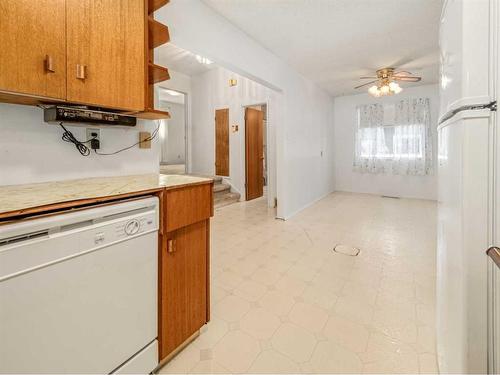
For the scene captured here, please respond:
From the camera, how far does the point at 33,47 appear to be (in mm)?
1028

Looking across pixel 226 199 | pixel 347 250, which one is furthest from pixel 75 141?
pixel 226 199

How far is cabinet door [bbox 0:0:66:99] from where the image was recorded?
0.96 meters

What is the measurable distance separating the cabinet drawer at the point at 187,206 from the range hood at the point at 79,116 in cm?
63

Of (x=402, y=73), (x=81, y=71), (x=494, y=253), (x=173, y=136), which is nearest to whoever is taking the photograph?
(x=494, y=253)

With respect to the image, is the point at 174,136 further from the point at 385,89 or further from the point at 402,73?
the point at 402,73

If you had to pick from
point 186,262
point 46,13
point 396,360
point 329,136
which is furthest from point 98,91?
point 329,136

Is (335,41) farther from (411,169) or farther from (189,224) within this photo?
(411,169)

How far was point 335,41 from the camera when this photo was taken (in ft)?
10.6

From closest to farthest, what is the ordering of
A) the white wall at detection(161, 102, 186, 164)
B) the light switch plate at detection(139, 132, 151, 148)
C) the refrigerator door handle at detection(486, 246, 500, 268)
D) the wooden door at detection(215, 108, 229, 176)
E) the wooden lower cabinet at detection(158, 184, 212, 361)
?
the refrigerator door handle at detection(486, 246, 500, 268)
the wooden lower cabinet at detection(158, 184, 212, 361)
the light switch plate at detection(139, 132, 151, 148)
the wooden door at detection(215, 108, 229, 176)
the white wall at detection(161, 102, 186, 164)

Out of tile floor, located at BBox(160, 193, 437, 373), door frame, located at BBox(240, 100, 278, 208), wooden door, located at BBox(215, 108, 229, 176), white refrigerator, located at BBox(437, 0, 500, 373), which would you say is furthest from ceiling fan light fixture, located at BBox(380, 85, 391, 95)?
white refrigerator, located at BBox(437, 0, 500, 373)

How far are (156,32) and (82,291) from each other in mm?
1566

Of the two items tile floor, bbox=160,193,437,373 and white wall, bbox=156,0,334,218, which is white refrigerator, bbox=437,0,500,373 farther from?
white wall, bbox=156,0,334,218

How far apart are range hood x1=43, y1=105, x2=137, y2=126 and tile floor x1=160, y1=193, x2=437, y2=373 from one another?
144 centimetres

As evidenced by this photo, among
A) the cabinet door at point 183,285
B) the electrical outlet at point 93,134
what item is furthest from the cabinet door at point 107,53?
the cabinet door at point 183,285
